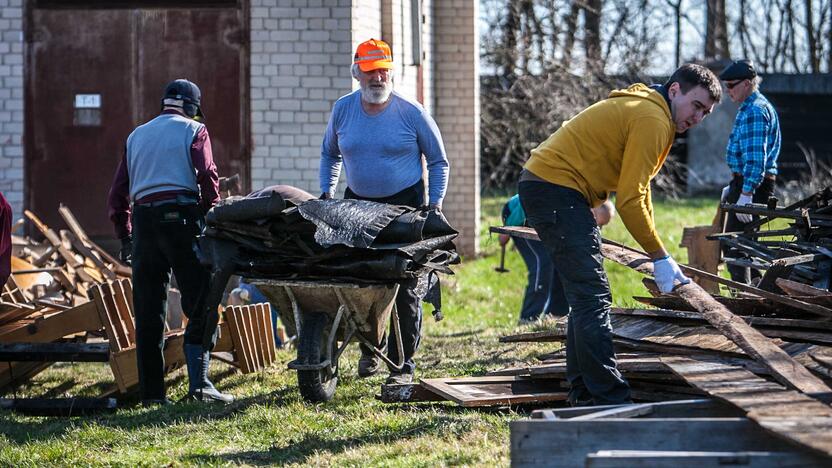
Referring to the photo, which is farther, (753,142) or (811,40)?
(811,40)

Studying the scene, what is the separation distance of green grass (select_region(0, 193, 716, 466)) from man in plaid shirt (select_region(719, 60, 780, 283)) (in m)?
2.35

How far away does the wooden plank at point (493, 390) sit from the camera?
6094mm

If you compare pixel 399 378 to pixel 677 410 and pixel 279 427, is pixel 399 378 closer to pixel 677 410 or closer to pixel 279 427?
pixel 279 427

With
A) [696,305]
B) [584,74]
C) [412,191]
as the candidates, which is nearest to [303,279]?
[412,191]

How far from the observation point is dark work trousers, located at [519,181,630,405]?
5.66 m

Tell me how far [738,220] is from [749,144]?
2.47ft

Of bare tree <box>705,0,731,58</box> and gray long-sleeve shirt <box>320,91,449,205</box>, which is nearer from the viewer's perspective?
gray long-sleeve shirt <box>320,91,449,205</box>

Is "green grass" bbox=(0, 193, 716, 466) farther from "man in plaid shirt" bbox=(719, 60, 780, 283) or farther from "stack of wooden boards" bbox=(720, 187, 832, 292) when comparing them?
"man in plaid shirt" bbox=(719, 60, 780, 283)

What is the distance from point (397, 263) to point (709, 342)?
66.4 inches

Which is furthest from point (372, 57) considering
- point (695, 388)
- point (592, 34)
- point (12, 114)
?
point (592, 34)

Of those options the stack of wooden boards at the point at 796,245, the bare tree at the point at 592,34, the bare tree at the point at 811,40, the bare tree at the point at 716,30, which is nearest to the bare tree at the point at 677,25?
the bare tree at the point at 716,30

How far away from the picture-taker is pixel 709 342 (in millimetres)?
6098

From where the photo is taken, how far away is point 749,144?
960 cm

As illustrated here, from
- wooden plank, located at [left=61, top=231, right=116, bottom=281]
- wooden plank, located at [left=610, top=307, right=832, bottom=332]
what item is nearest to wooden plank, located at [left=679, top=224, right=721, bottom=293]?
wooden plank, located at [left=610, top=307, right=832, bottom=332]
